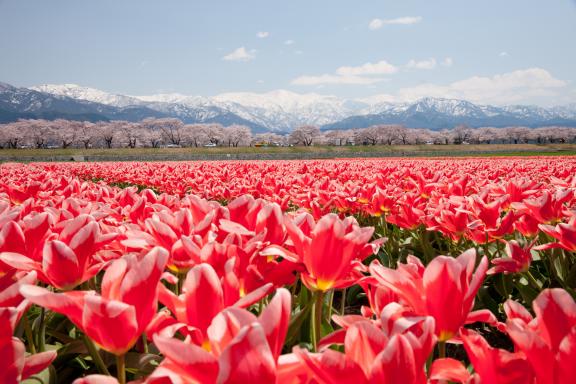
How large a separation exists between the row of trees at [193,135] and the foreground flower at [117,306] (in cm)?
11679

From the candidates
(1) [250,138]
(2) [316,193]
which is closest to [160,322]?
(2) [316,193]

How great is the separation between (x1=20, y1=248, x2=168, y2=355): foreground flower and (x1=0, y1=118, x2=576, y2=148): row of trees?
4598 inches

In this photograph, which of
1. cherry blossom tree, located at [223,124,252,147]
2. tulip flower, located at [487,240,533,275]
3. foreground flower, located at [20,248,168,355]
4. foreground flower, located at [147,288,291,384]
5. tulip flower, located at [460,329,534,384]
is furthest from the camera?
cherry blossom tree, located at [223,124,252,147]

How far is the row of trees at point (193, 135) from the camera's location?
105 metres

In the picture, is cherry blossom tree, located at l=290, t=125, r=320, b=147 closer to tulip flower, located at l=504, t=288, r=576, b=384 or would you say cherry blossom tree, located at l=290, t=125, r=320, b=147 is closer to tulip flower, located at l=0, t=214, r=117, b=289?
tulip flower, located at l=0, t=214, r=117, b=289

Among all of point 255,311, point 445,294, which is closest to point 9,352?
point 445,294

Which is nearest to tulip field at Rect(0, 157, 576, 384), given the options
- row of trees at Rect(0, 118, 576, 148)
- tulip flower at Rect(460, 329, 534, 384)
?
tulip flower at Rect(460, 329, 534, 384)

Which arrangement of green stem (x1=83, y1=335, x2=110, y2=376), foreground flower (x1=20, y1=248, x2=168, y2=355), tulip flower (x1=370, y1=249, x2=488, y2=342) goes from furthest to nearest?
green stem (x1=83, y1=335, x2=110, y2=376), tulip flower (x1=370, y1=249, x2=488, y2=342), foreground flower (x1=20, y1=248, x2=168, y2=355)

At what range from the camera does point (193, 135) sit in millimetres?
124188

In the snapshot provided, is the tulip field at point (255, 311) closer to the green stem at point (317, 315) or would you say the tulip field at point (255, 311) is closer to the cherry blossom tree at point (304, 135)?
the green stem at point (317, 315)

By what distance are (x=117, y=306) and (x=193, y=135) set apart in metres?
127

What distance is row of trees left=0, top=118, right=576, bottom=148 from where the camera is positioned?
344ft

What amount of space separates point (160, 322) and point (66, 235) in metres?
0.73

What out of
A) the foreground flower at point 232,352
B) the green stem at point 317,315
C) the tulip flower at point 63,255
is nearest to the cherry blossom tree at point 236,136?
the tulip flower at point 63,255
